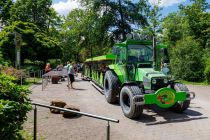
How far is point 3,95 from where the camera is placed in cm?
596

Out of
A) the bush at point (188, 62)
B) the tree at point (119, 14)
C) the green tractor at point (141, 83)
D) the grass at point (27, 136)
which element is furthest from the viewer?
the tree at point (119, 14)

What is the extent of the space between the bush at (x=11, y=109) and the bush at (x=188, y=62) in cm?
2232

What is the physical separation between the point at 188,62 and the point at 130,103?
17827 mm

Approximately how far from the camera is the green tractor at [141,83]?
33.8 feet

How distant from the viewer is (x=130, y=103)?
1038cm

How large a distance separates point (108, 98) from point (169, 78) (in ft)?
9.78

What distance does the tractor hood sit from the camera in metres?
11.1

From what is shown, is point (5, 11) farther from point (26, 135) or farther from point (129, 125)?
point (26, 135)

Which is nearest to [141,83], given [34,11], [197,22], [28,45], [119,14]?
[28,45]

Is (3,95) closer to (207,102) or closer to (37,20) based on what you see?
(207,102)

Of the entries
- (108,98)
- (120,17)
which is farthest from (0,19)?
(108,98)

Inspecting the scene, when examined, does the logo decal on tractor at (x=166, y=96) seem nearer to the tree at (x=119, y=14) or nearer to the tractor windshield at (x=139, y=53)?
the tractor windshield at (x=139, y=53)

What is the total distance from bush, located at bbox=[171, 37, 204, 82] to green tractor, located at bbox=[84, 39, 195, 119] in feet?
48.1

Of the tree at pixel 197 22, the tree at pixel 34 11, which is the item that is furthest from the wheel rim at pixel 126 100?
the tree at pixel 34 11
